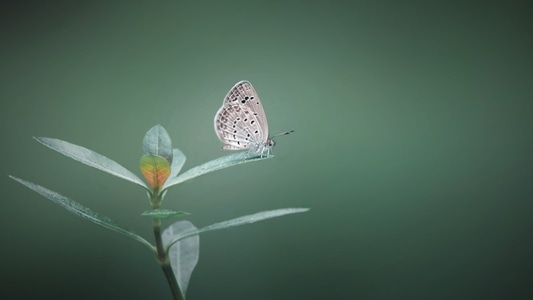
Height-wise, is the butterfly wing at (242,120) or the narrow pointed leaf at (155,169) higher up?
the butterfly wing at (242,120)

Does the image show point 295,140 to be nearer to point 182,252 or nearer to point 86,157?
point 182,252

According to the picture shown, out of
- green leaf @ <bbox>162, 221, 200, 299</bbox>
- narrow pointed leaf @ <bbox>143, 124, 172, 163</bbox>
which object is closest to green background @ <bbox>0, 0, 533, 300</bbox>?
green leaf @ <bbox>162, 221, 200, 299</bbox>

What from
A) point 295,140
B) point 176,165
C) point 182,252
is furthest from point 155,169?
point 295,140

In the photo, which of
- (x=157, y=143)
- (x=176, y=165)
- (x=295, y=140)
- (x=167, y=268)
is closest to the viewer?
(x=167, y=268)

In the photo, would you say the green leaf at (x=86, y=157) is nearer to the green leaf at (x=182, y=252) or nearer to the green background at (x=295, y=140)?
the green leaf at (x=182, y=252)

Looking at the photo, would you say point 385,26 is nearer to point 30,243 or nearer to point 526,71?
point 526,71

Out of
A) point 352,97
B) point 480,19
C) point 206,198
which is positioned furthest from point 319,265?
point 480,19

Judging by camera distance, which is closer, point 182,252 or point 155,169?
point 155,169

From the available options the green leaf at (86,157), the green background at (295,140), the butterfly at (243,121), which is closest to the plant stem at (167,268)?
the green leaf at (86,157)
